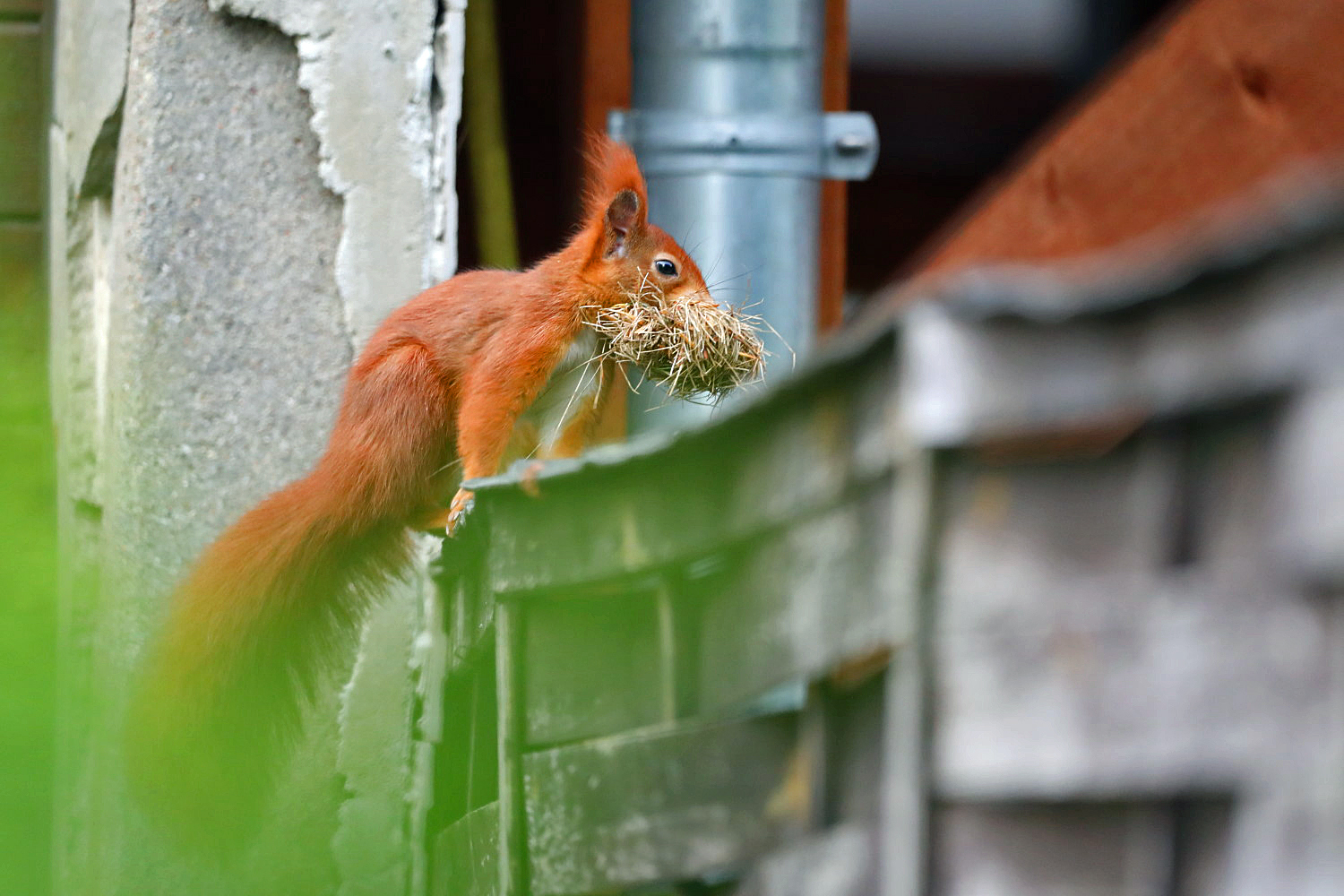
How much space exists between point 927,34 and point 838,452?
3.01m

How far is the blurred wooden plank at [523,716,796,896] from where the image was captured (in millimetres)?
894

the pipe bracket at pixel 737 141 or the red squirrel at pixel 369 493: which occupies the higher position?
the pipe bracket at pixel 737 141

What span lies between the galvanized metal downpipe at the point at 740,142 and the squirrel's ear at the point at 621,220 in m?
0.10

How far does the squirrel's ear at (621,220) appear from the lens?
2.06m

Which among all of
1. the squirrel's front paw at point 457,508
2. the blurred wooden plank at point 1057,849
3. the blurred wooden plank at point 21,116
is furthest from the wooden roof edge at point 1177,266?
the blurred wooden plank at point 21,116

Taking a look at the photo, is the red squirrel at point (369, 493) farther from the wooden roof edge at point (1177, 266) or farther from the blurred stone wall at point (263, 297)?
the wooden roof edge at point (1177, 266)

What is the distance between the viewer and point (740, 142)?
80.2 inches

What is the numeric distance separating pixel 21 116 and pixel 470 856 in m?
1.95

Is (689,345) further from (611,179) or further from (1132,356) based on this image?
(1132,356)

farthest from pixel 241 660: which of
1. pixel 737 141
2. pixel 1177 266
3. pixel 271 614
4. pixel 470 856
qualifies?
pixel 1177 266

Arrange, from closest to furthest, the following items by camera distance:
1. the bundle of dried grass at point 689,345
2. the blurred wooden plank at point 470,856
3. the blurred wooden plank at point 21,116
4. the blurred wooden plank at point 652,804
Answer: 1. the blurred wooden plank at point 652,804
2. the blurred wooden plank at point 470,856
3. the bundle of dried grass at point 689,345
4. the blurred wooden plank at point 21,116

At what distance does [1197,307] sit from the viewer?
2.07ft

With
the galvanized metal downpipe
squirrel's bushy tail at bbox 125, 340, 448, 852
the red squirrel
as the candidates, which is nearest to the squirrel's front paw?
the red squirrel

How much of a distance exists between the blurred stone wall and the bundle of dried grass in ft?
1.09
